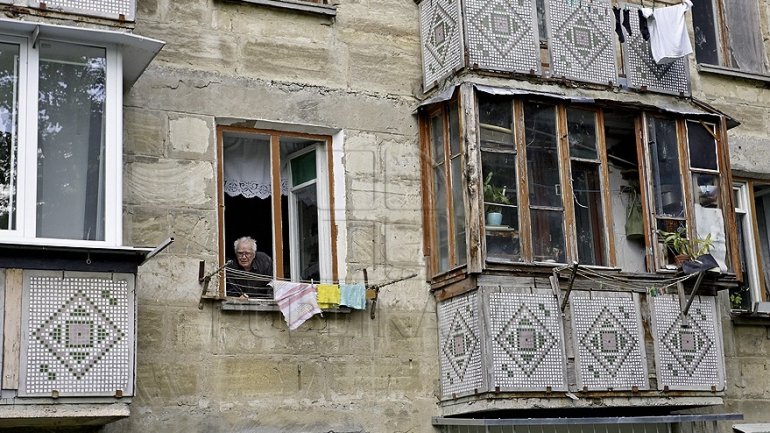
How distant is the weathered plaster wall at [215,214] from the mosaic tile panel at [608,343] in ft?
5.16

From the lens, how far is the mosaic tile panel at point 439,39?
13.7m

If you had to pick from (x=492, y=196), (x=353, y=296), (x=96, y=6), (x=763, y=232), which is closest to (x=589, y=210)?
(x=492, y=196)

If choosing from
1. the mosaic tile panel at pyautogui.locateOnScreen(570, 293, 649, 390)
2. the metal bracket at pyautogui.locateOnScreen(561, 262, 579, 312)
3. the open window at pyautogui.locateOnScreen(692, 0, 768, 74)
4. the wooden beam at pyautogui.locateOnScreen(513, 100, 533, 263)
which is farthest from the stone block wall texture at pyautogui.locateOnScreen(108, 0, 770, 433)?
the open window at pyautogui.locateOnScreen(692, 0, 768, 74)

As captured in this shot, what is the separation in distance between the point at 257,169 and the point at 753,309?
637 centimetres

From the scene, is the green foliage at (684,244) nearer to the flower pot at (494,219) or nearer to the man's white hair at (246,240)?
the flower pot at (494,219)

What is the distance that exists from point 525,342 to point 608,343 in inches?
38.6

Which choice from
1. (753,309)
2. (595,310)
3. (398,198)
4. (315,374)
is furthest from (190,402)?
(753,309)

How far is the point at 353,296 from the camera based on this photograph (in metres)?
13.3

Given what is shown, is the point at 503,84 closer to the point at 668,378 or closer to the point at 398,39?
the point at 398,39

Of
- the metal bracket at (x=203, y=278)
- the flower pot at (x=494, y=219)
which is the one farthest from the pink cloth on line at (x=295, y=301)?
the flower pot at (x=494, y=219)

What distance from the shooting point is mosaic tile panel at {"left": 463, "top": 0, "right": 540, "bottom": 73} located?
44.8 feet

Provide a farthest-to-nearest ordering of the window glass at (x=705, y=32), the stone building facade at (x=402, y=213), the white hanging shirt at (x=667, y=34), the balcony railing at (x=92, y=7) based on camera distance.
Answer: the window glass at (x=705, y=32) < the white hanging shirt at (x=667, y=34) < the stone building facade at (x=402, y=213) < the balcony railing at (x=92, y=7)

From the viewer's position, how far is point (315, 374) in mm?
12992

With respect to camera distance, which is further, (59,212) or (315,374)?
(315,374)
